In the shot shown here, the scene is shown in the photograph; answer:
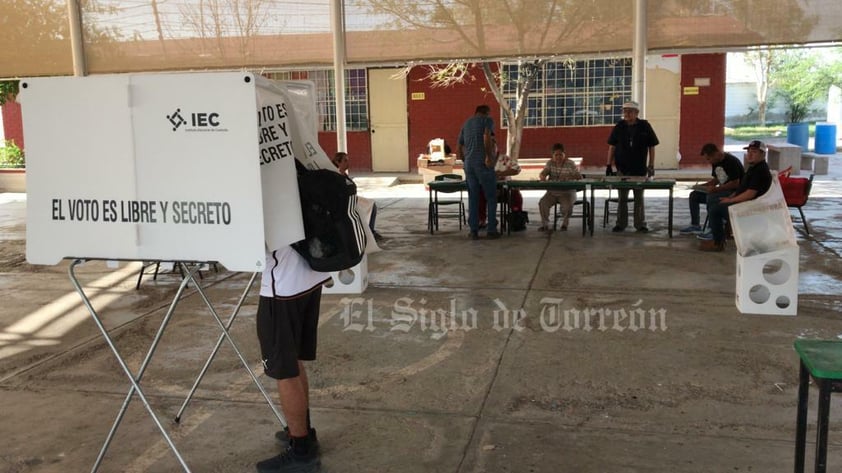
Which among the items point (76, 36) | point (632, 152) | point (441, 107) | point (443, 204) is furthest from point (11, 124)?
point (632, 152)

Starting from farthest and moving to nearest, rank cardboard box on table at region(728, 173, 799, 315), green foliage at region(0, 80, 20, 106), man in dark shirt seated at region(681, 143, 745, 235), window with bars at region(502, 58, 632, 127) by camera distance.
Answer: window with bars at region(502, 58, 632, 127) → green foliage at region(0, 80, 20, 106) → man in dark shirt seated at region(681, 143, 745, 235) → cardboard box on table at region(728, 173, 799, 315)

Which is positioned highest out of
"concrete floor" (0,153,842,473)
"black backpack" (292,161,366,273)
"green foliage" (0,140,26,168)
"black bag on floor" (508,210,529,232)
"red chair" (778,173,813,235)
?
"black backpack" (292,161,366,273)

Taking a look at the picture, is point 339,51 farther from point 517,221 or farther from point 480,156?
point 517,221

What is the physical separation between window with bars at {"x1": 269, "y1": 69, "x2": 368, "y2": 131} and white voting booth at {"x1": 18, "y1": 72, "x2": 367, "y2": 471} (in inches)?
643

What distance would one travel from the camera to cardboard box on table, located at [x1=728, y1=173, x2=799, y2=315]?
6043 millimetres

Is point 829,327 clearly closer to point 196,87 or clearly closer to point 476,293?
point 476,293

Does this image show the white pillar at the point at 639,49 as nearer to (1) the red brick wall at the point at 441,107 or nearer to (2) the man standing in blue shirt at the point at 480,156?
(2) the man standing in blue shirt at the point at 480,156

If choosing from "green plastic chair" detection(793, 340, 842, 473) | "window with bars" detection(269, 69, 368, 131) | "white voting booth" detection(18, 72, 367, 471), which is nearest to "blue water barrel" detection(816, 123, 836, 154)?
"window with bars" detection(269, 69, 368, 131)

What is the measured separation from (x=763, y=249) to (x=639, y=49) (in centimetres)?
432

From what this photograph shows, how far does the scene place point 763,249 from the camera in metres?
6.12

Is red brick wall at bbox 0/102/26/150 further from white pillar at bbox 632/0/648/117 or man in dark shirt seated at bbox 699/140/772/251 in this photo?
man in dark shirt seated at bbox 699/140/772/251

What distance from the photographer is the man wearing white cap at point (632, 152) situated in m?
9.83

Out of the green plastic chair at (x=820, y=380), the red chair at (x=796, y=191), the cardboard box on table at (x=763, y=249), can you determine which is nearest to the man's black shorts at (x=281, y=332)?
the green plastic chair at (x=820, y=380)

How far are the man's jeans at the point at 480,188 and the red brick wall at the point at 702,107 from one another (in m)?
9.91
